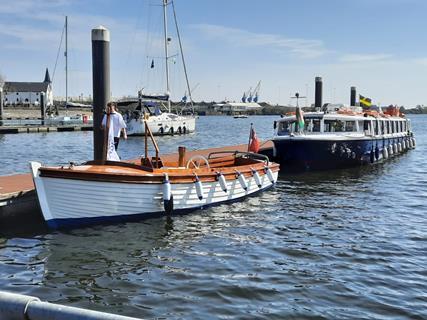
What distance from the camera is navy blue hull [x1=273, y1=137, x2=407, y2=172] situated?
2191 centimetres

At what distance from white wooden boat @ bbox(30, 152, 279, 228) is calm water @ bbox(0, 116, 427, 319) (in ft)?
1.01

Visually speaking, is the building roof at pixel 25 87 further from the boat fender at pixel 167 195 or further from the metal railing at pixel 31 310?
the metal railing at pixel 31 310

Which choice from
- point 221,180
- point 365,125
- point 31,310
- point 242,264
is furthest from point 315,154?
point 31,310

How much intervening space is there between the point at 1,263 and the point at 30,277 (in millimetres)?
974

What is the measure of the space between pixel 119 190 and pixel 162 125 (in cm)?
3784

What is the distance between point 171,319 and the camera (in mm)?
6891

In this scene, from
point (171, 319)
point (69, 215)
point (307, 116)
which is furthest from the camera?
point (307, 116)

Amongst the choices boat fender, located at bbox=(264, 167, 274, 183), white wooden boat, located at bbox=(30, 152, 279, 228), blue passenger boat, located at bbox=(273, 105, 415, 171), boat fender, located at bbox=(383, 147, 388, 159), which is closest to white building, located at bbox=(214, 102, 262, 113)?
boat fender, located at bbox=(383, 147, 388, 159)

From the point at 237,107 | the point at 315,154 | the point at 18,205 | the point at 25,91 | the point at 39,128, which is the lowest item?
the point at 18,205

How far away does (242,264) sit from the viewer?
30.3 ft

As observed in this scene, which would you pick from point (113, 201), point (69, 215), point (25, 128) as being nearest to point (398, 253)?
point (113, 201)

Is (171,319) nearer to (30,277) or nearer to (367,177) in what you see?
(30,277)

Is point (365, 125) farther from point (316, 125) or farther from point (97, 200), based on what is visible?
point (97, 200)

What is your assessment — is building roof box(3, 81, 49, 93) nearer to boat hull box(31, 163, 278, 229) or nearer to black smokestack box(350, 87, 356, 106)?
black smokestack box(350, 87, 356, 106)
